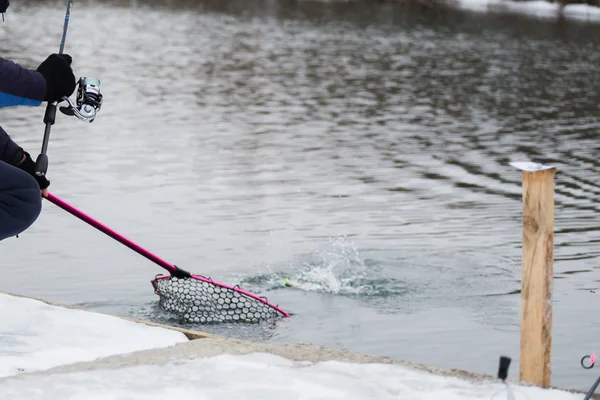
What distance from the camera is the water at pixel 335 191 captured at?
932 cm

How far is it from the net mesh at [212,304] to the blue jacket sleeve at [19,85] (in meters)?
2.56

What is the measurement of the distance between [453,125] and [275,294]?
11.5 m

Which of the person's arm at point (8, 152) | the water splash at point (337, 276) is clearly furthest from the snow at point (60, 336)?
the water splash at point (337, 276)

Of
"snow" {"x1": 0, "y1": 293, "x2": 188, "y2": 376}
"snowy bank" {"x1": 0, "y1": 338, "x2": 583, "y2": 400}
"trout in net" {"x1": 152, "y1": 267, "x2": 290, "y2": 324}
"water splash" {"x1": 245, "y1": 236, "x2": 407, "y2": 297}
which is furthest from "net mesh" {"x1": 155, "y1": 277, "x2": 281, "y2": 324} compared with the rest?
"snowy bank" {"x1": 0, "y1": 338, "x2": 583, "y2": 400}

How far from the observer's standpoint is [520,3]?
204ft

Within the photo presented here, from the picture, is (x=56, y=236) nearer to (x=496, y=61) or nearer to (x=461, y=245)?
(x=461, y=245)

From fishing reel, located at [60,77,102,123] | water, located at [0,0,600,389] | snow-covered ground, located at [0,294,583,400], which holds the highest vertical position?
fishing reel, located at [60,77,102,123]

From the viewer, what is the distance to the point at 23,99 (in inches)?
265

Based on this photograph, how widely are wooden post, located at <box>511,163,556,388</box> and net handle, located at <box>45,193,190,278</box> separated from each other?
3218mm

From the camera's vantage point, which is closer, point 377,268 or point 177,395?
point 177,395

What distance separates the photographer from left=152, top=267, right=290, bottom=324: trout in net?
8883 mm

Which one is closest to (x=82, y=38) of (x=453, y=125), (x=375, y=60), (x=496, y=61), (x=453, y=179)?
(x=375, y=60)

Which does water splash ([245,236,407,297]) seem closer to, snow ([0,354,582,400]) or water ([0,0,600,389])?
water ([0,0,600,389])

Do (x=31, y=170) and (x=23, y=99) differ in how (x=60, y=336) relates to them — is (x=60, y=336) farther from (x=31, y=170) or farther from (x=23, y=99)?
(x=23, y=99)
